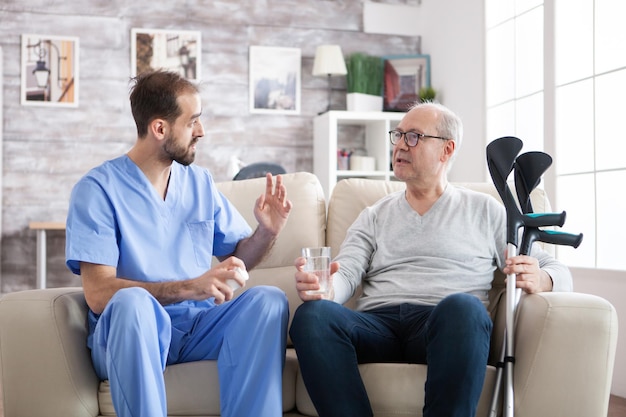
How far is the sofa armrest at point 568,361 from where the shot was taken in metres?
2.08

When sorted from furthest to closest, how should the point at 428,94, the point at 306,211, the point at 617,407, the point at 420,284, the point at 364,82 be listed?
the point at 364,82
the point at 428,94
the point at 617,407
the point at 306,211
the point at 420,284

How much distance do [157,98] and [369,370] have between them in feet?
3.19

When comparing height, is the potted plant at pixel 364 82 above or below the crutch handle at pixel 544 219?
above

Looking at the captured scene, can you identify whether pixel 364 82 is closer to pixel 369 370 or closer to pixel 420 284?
pixel 420 284

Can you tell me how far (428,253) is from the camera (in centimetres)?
251

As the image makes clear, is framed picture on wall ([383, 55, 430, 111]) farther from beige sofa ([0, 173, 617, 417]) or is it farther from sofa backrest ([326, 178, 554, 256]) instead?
beige sofa ([0, 173, 617, 417])

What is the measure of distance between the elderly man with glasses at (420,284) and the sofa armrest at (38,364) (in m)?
0.59

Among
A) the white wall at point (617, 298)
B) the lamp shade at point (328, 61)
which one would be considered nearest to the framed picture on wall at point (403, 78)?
the lamp shade at point (328, 61)

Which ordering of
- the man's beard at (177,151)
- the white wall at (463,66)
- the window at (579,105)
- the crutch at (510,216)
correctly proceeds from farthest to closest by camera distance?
the white wall at (463,66) < the window at (579,105) < the man's beard at (177,151) < the crutch at (510,216)

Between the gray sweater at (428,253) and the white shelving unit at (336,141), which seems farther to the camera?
the white shelving unit at (336,141)

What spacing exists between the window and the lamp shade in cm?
118

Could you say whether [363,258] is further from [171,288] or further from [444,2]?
[444,2]

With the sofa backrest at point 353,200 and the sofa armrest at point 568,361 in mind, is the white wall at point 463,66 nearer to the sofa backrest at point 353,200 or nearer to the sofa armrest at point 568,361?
the sofa backrest at point 353,200

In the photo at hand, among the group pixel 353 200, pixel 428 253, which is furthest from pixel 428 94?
pixel 428 253
